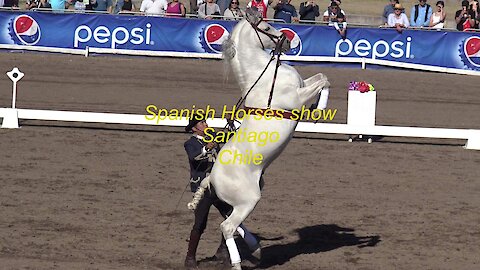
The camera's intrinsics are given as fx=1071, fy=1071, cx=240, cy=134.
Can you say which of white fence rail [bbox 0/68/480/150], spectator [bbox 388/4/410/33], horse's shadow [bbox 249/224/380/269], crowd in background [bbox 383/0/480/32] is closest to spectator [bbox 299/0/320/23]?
crowd in background [bbox 383/0/480/32]

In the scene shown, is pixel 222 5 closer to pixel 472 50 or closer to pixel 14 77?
pixel 472 50

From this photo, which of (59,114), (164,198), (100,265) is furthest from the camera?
(59,114)

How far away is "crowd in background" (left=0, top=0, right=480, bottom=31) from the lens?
88.7ft

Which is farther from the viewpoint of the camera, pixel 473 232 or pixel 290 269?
pixel 473 232

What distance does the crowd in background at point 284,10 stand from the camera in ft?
88.7

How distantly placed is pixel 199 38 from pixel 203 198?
16462 mm

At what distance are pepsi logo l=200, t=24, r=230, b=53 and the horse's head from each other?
52.3 ft

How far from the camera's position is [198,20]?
86.8ft

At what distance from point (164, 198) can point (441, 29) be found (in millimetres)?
14722

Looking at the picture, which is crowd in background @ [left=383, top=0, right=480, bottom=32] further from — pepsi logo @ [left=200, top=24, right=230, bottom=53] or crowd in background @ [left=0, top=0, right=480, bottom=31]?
pepsi logo @ [left=200, top=24, right=230, bottom=53]

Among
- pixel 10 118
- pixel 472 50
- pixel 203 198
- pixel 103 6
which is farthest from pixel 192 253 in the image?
pixel 103 6

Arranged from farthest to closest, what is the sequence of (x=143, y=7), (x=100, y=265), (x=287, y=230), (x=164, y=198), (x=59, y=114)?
(x=143, y=7) < (x=59, y=114) < (x=164, y=198) < (x=287, y=230) < (x=100, y=265)

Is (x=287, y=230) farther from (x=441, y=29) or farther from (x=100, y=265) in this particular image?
(x=441, y=29)

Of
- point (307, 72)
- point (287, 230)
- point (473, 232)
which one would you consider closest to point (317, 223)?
point (287, 230)
